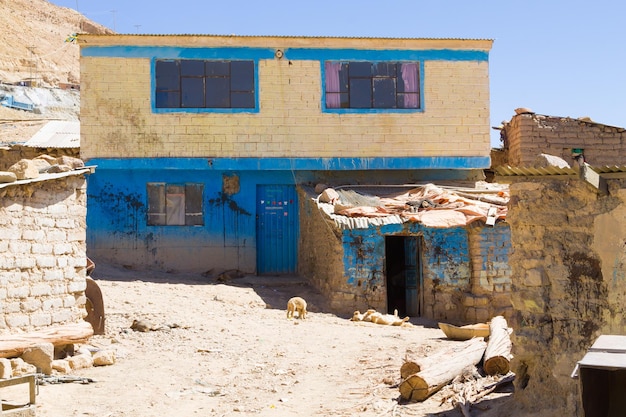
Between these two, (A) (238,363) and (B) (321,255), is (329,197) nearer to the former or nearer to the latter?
(B) (321,255)

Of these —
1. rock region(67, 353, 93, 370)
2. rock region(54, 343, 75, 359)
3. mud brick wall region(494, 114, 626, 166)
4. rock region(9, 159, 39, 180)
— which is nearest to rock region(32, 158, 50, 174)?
rock region(9, 159, 39, 180)

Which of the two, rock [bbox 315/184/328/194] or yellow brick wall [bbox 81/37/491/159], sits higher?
yellow brick wall [bbox 81/37/491/159]

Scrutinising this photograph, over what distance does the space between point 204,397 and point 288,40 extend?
11.7 m

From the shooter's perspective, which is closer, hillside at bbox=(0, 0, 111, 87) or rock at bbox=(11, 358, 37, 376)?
rock at bbox=(11, 358, 37, 376)

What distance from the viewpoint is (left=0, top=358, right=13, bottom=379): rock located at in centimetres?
784

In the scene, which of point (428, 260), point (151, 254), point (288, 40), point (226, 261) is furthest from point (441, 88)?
point (151, 254)

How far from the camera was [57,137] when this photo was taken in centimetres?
1984

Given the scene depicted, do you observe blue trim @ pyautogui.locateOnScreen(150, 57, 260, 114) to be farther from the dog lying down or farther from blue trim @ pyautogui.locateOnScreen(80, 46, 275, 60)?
the dog lying down

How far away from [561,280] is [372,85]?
12.5 m

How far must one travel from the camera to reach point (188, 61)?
1798 cm

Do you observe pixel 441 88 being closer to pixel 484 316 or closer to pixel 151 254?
pixel 484 316

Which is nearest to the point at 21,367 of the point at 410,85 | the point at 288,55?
the point at 288,55

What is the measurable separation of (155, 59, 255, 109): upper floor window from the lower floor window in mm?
2076

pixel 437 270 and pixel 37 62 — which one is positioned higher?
pixel 37 62
